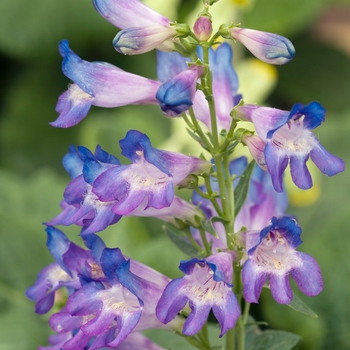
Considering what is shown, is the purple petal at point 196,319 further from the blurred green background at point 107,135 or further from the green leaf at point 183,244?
the blurred green background at point 107,135

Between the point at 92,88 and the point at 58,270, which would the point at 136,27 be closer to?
the point at 92,88

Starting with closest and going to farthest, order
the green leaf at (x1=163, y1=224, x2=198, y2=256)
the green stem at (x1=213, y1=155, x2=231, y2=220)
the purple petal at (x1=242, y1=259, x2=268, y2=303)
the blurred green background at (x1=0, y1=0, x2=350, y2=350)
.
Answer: the purple petal at (x1=242, y1=259, x2=268, y2=303) < the green stem at (x1=213, y1=155, x2=231, y2=220) < the green leaf at (x1=163, y1=224, x2=198, y2=256) < the blurred green background at (x1=0, y1=0, x2=350, y2=350)

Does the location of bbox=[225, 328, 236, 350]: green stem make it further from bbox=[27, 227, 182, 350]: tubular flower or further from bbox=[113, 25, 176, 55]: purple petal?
bbox=[113, 25, 176, 55]: purple petal

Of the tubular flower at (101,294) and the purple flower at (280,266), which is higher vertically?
the purple flower at (280,266)

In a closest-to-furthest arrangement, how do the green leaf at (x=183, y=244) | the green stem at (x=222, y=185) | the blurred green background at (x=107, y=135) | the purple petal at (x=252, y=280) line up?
the purple petal at (x=252, y=280)
the green stem at (x=222, y=185)
the green leaf at (x=183, y=244)
the blurred green background at (x=107, y=135)

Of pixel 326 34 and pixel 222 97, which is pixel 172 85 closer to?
pixel 222 97

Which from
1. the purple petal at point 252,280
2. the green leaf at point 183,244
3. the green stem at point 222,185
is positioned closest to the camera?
the purple petal at point 252,280

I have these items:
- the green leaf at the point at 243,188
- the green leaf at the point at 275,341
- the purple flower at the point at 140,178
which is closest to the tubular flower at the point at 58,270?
the purple flower at the point at 140,178

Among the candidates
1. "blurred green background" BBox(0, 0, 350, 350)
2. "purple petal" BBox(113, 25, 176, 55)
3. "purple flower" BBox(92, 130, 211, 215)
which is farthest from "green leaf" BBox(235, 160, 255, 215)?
"blurred green background" BBox(0, 0, 350, 350)
